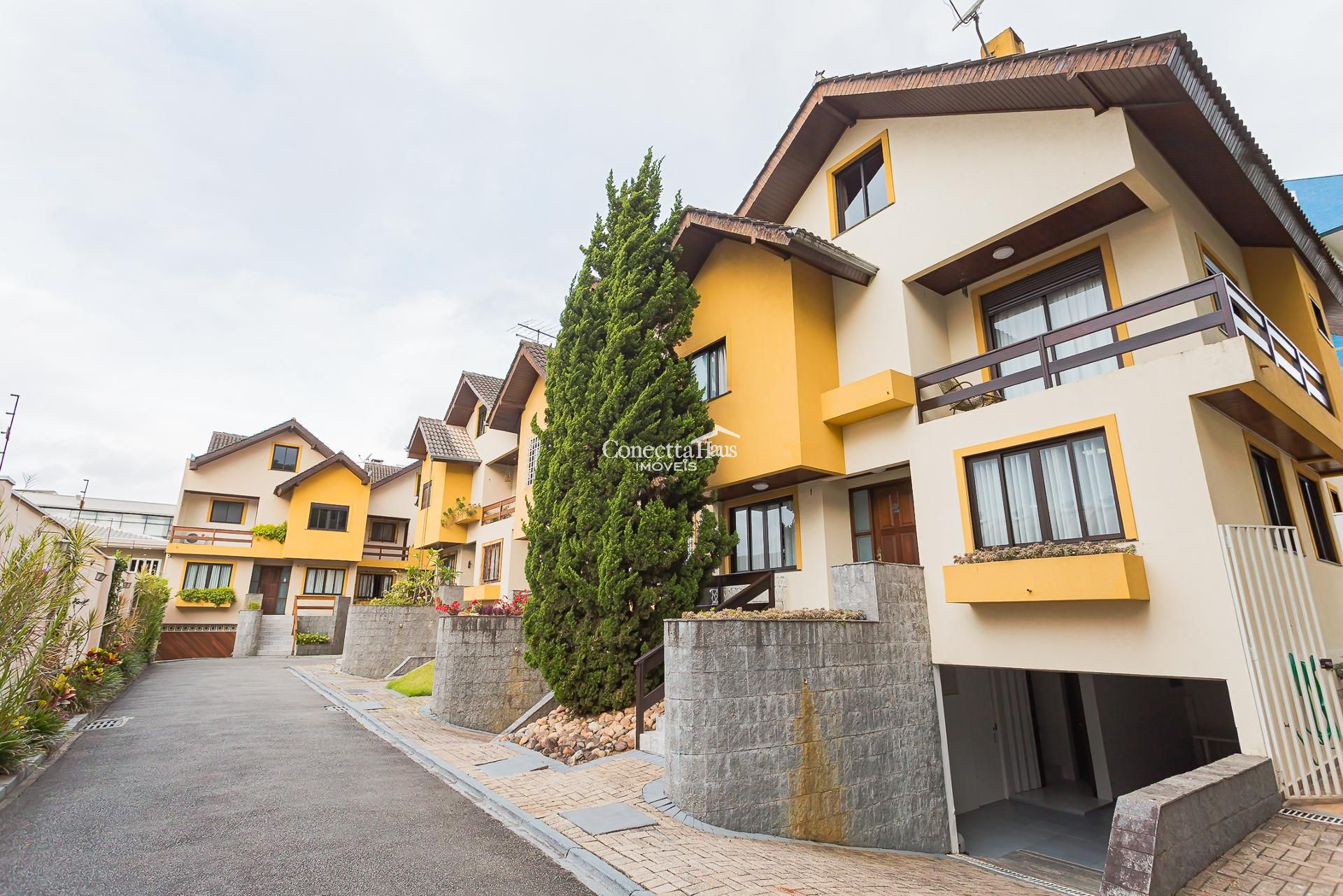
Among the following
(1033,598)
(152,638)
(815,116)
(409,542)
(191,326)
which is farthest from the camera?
(409,542)

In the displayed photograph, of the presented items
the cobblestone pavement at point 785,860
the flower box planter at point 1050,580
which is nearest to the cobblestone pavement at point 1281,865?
the cobblestone pavement at point 785,860

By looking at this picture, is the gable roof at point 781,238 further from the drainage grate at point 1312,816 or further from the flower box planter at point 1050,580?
the drainage grate at point 1312,816

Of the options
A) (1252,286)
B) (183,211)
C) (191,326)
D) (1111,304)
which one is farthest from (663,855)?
(191,326)

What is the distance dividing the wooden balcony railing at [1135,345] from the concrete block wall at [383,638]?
16.7 m

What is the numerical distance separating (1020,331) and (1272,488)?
4094mm

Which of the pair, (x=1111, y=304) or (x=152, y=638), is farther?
(x=152, y=638)

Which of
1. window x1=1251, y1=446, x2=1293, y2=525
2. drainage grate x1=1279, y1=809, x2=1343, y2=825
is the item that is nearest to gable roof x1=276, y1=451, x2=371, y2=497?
window x1=1251, y1=446, x2=1293, y2=525

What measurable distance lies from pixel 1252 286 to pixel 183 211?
22589 millimetres

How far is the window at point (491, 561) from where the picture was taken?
21578mm

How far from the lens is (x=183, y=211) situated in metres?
14.7

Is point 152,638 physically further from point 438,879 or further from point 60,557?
point 438,879

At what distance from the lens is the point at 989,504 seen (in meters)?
8.61

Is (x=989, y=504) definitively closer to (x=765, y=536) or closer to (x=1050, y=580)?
(x=1050, y=580)

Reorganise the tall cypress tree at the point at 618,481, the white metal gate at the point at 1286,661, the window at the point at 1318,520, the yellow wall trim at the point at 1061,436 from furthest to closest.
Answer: the window at the point at 1318,520 → the tall cypress tree at the point at 618,481 → the yellow wall trim at the point at 1061,436 → the white metal gate at the point at 1286,661
